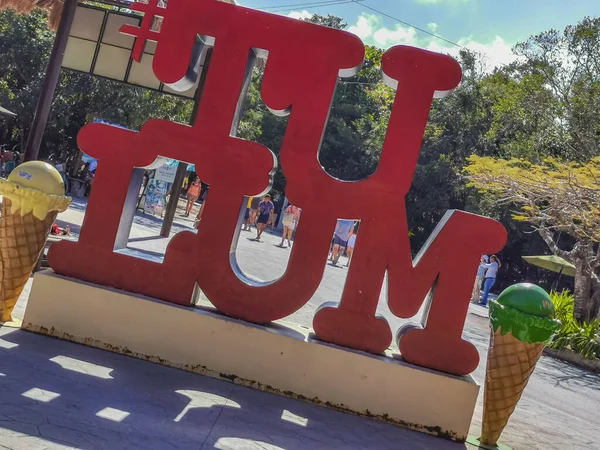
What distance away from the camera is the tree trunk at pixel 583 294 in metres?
14.9

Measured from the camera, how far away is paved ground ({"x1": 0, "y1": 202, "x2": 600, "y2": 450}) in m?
3.36

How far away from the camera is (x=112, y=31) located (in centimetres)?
984

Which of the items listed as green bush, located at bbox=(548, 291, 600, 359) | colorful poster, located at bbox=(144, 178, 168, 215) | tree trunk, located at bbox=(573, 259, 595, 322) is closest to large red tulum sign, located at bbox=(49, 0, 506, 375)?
green bush, located at bbox=(548, 291, 600, 359)

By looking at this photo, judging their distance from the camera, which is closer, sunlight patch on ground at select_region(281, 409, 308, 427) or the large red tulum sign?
sunlight patch on ground at select_region(281, 409, 308, 427)

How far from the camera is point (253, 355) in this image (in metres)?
4.86

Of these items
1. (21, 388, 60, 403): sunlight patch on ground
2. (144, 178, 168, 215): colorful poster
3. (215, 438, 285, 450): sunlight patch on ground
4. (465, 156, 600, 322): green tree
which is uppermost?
(465, 156, 600, 322): green tree

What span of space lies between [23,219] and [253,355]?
7.64 ft

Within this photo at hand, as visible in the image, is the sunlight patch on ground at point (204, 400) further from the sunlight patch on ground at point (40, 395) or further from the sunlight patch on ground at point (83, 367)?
the sunlight patch on ground at point (40, 395)

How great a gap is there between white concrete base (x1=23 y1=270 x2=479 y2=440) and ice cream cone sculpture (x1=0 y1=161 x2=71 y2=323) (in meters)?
0.22

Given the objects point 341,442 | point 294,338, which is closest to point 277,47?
point 294,338

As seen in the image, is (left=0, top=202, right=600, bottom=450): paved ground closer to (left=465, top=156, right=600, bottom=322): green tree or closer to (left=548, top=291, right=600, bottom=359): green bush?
(left=548, top=291, right=600, bottom=359): green bush

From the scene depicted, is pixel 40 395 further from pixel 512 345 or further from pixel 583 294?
pixel 583 294

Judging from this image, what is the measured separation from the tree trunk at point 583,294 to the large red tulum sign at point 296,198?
11.5 m

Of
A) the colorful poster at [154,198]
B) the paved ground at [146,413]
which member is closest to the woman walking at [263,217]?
the colorful poster at [154,198]
